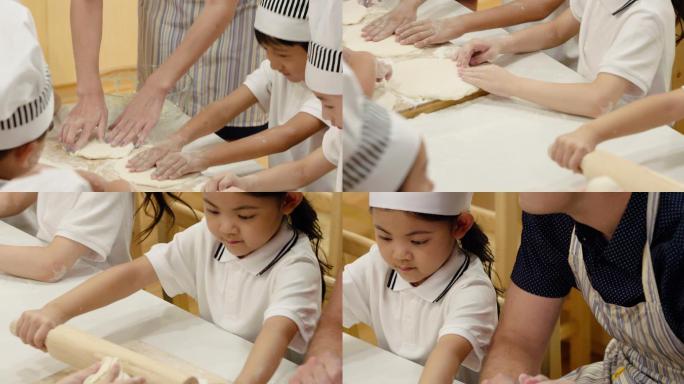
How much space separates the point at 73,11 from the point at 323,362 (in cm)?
46

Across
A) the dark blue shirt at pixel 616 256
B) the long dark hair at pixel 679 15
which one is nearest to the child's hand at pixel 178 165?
the dark blue shirt at pixel 616 256

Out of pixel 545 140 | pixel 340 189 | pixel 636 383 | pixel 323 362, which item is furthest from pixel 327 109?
pixel 636 383

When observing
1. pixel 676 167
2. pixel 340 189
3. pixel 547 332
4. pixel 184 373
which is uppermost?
pixel 676 167

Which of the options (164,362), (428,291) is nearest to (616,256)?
(428,291)

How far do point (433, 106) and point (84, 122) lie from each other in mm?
347

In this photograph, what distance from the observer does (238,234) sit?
905 millimetres

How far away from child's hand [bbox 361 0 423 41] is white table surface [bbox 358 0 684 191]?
11mm

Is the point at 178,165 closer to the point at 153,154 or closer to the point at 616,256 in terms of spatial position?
the point at 153,154

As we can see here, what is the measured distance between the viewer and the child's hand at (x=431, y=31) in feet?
2.37

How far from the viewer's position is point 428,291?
873 millimetres

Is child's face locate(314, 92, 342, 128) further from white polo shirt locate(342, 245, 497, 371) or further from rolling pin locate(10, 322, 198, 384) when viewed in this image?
rolling pin locate(10, 322, 198, 384)

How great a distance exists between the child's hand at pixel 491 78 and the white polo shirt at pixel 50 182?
15.8 inches

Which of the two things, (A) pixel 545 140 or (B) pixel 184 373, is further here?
(B) pixel 184 373

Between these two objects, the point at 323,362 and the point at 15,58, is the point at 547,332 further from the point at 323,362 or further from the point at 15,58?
the point at 15,58
